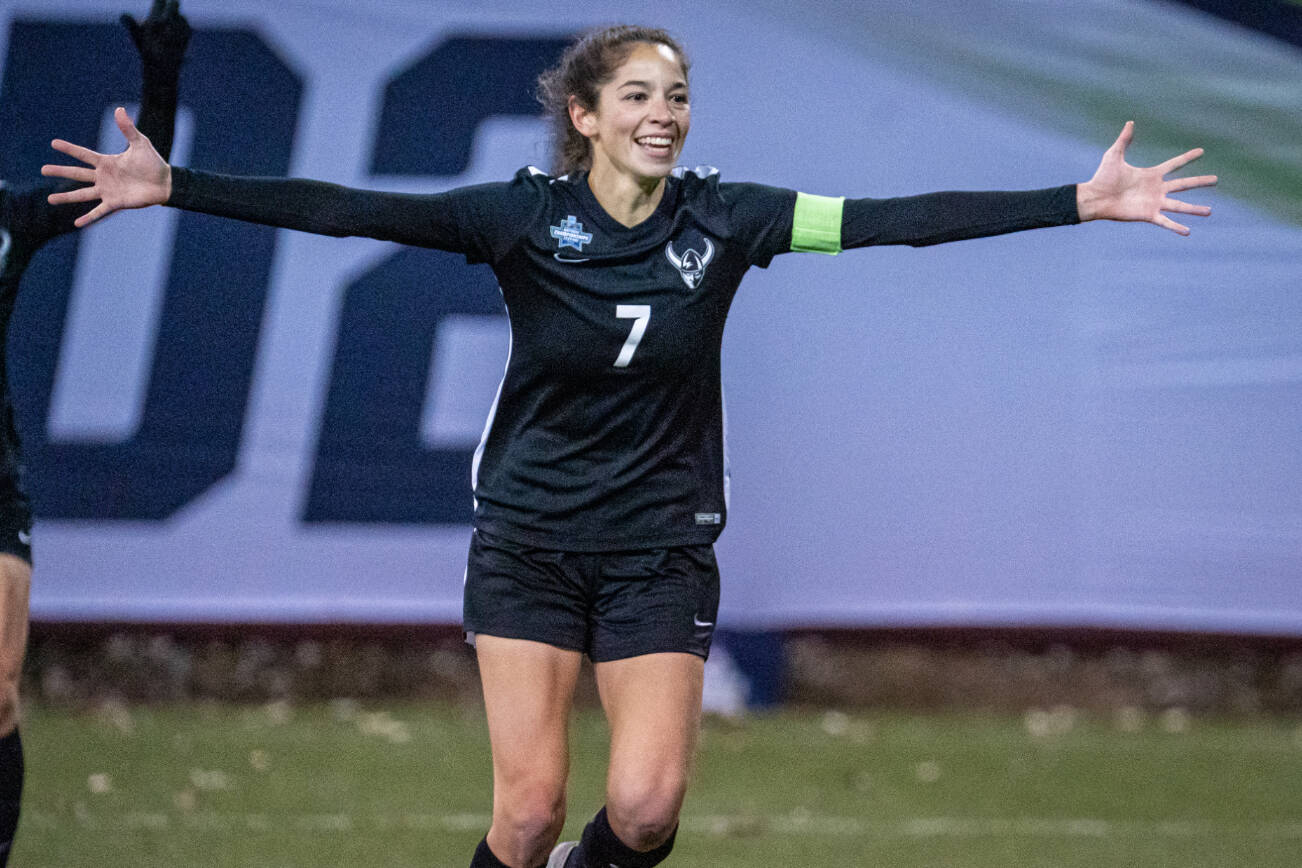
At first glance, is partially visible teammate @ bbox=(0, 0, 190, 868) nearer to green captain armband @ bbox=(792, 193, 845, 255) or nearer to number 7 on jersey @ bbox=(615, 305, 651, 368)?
number 7 on jersey @ bbox=(615, 305, 651, 368)

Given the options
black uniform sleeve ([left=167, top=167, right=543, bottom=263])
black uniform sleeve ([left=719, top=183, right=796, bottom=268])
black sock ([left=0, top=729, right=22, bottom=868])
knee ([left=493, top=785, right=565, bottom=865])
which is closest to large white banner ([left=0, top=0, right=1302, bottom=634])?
black sock ([left=0, top=729, right=22, bottom=868])

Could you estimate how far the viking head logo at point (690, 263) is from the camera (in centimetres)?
369

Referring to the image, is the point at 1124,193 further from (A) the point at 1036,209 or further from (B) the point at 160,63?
(B) the point at 160,63

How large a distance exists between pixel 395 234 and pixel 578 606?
948 mm

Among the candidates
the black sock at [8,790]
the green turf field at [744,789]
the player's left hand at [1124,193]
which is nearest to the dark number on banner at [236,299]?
the green turf field at [744,789]

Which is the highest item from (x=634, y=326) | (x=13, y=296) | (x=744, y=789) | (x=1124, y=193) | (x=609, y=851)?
(x=1124, y=193)

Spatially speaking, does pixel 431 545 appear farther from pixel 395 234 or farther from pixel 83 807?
pixel 395 234

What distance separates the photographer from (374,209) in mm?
3604

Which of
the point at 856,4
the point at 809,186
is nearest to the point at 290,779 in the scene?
the point at 809,186

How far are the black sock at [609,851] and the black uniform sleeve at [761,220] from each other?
136cm

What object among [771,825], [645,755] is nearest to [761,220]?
[645,755]

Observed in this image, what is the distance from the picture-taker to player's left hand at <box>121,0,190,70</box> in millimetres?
4137

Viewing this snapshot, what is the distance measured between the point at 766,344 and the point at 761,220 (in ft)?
12.2

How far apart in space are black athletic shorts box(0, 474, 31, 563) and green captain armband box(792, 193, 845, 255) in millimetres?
2092
